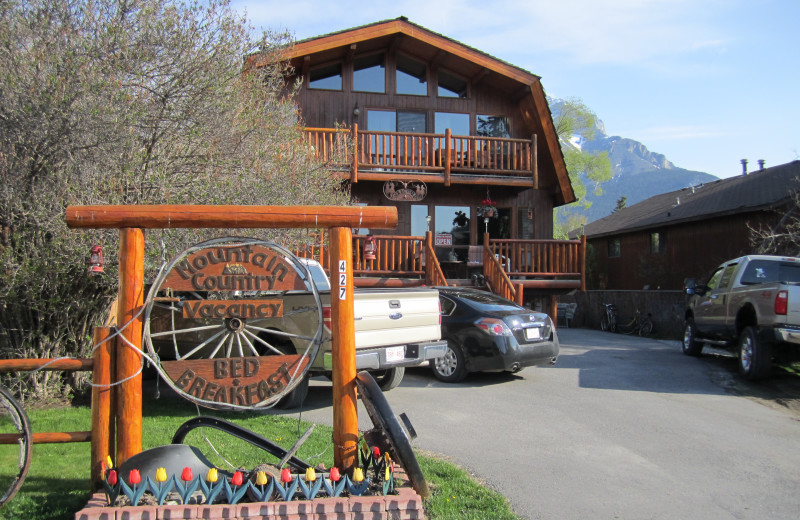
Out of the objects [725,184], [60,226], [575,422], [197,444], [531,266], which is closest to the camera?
[197,444]

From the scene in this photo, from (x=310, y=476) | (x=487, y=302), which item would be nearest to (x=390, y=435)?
(x=310, y=476)

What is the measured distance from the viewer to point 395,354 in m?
7.44

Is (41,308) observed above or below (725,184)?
below

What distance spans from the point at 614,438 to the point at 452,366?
341 centimetres

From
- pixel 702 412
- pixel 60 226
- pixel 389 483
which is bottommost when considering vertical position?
pixel 702 412

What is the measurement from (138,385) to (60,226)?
135 inches

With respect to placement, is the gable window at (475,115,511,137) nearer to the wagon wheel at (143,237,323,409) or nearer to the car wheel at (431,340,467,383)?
the car wheel at (431,340,467,383)

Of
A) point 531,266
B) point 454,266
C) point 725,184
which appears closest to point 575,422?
point 531,266

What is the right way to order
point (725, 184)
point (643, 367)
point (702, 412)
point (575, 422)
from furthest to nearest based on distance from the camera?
point (725, 184) → point (643, 367) → point (702, 412) → point (575, 422)

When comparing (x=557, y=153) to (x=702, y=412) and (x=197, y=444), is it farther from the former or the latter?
(x=197, y=444)

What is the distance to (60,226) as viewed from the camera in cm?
668

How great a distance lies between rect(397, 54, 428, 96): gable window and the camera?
18938 millimetres

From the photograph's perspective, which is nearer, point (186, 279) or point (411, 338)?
point (186, 279)

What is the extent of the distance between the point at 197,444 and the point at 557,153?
48.6 ft
